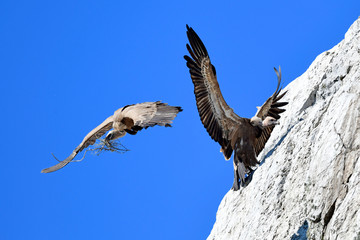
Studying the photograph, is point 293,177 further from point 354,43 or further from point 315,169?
point 354,43

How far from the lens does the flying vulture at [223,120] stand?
1372 cm

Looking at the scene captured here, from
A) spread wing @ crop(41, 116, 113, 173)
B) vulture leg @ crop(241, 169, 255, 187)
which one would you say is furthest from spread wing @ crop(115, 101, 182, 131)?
vulture leg @ crop(241, 169, 255, 187)

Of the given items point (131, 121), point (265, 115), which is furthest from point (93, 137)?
point (265, 115)

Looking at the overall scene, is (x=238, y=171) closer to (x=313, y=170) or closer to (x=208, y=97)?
(x=208, y=97)

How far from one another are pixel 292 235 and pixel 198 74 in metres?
4.47

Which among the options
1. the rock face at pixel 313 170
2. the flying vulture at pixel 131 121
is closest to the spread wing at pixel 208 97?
the rock face at pixel 313 170

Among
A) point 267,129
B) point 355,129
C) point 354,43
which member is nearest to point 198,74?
point 267,129

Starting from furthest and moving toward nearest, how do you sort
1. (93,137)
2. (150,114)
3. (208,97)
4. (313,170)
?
(208,97), (93,137), (150,114), (313,170)

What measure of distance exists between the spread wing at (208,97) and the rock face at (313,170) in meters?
1.12

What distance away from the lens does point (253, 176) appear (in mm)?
13742

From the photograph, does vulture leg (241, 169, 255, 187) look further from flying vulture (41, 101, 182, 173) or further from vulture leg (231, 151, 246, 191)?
flying vulture (41, 101, 182, 173)

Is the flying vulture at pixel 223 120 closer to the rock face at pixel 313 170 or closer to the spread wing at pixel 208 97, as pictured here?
the spread wing at pixel 208 97

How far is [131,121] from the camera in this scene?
1248cm

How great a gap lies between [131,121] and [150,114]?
1193 millimetres
